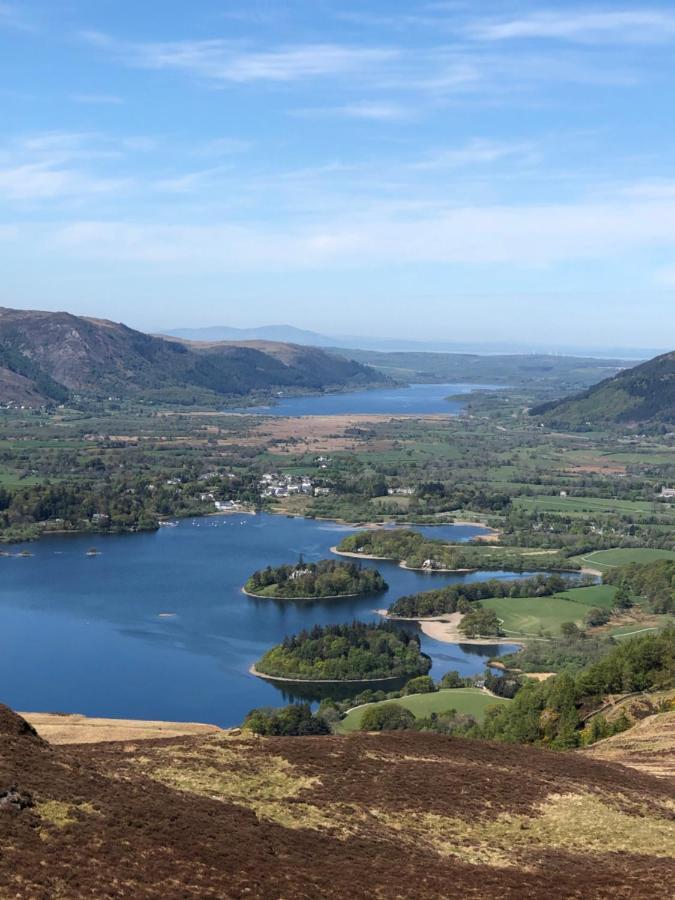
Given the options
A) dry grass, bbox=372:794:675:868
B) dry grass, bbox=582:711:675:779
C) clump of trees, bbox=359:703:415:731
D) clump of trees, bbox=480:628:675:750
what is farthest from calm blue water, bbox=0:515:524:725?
dry grass, bbox=372:794:675:868

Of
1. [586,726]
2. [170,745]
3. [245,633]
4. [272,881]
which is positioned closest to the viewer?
[272,881]

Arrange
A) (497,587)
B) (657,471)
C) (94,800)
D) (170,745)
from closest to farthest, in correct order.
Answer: (94,800), (170,745), (497,587), (657,471)

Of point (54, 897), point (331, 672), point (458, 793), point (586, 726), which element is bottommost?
point (331, 672)

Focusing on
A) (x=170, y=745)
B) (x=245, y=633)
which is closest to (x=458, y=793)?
(x=170, y=745)

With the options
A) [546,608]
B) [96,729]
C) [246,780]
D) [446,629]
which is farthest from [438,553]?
[246,780]

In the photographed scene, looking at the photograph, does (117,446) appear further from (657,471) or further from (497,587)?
(497,587)

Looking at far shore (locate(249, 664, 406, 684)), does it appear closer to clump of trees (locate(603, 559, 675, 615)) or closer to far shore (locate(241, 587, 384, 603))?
far shore (locate(241, 587, 384, 603))

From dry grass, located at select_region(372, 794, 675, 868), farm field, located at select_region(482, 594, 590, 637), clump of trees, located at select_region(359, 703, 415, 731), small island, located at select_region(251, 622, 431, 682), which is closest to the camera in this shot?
dry grass, located at select_region(372, 794, 675, 868)
